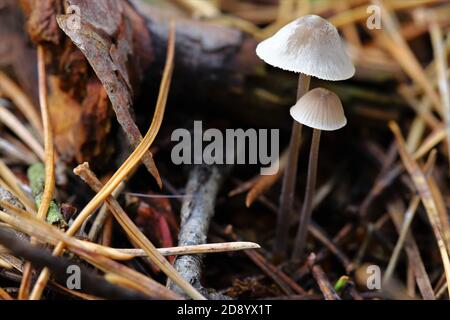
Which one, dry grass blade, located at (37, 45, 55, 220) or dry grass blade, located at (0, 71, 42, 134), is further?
dry grass blade, located at (0, 71, 42, 134)

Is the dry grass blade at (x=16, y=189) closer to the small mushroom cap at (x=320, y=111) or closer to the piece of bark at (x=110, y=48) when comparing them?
the piece of bark at (x=110, y=48)

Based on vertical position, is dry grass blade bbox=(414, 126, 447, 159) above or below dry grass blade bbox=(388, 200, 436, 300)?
above

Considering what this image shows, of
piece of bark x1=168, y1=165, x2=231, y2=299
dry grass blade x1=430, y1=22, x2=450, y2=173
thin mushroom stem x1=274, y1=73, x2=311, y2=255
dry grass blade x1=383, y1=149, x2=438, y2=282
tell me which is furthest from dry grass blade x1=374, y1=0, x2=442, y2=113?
piece of bark x1=168, y1=165, x2=231, y2=299

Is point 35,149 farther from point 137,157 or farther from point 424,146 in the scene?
point 424,146

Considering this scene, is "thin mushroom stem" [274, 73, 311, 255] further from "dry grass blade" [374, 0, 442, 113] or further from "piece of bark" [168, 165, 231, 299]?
"dry grass blade" [374, 0, 442, 113]

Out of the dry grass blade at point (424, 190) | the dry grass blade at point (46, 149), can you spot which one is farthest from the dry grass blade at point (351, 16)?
the dry grass blade at point (46, 149)
